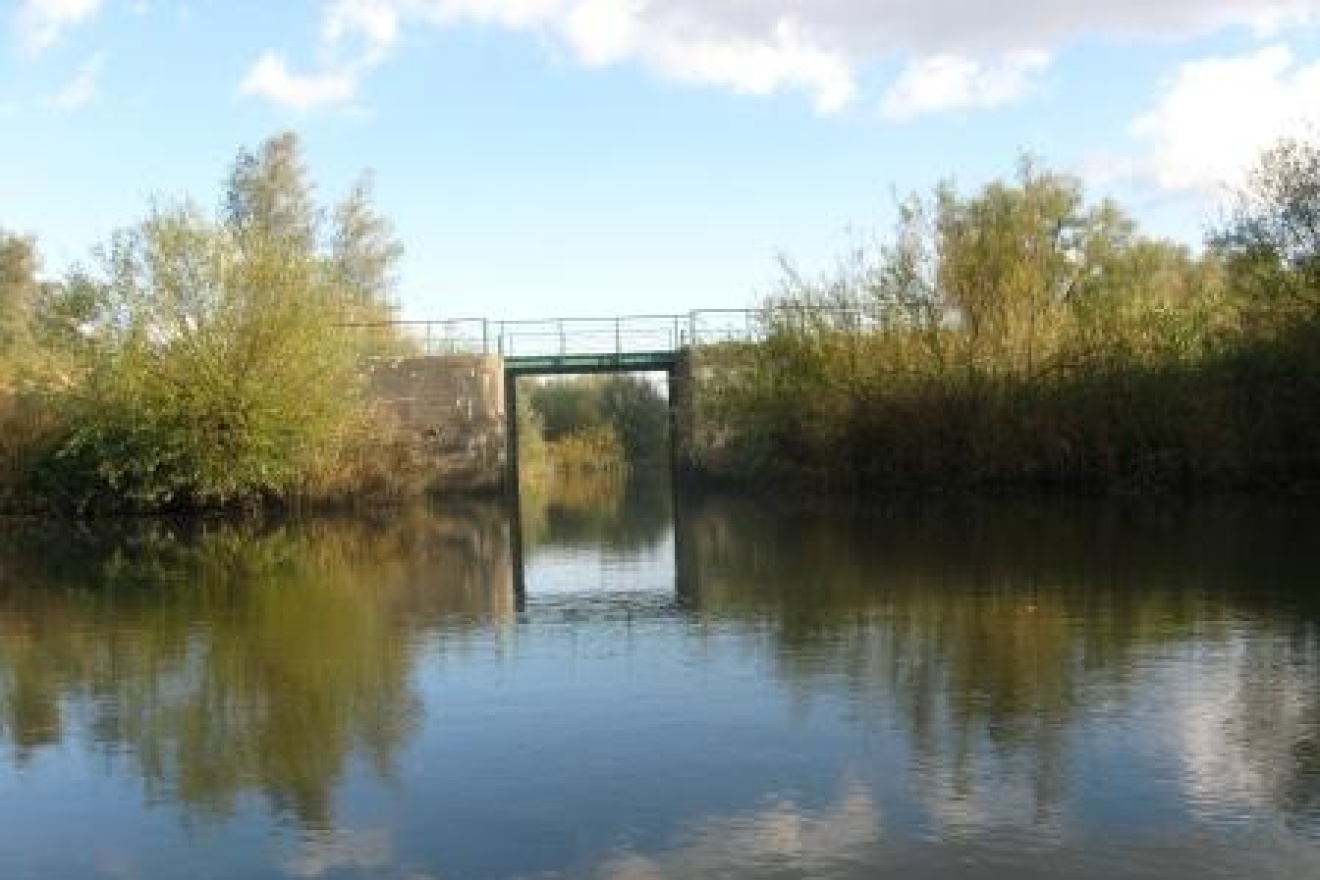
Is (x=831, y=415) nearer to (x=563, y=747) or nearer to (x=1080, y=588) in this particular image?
(x=1080, y=588)

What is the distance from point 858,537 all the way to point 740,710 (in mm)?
13360

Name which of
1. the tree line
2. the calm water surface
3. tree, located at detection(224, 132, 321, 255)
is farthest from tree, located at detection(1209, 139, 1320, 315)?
tree, located at detection(224, 132, 321, 255)

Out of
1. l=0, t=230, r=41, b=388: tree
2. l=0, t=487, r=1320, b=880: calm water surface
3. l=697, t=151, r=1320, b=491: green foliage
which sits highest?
l=0, t=230, r=41, b=388: tree

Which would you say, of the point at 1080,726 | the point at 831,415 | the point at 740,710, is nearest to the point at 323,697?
the point at 740,710

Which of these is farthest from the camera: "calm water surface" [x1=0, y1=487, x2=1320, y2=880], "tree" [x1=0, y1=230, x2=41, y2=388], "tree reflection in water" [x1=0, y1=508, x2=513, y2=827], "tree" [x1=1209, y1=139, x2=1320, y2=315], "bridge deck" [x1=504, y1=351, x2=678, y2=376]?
"tree" [x1=0, y1=230, x2=41, y2=388]

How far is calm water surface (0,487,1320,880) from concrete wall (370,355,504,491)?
2320cm

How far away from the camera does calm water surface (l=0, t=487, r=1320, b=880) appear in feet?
23.6

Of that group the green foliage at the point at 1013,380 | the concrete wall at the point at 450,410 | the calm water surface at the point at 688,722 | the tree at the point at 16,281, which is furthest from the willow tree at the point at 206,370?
the tree at the point at 16,281

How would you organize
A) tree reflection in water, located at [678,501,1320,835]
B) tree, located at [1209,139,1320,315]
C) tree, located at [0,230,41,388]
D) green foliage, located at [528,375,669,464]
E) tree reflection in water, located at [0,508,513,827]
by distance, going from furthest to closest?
green foliage, located at [528,375,669,464]
tree, located at [0,230,41,388]
tree, located at [1209,139,1320,315]
tree reflection in water, located at [0,508,513,827]
tree reflection in water, located at [678,501,1320,835]

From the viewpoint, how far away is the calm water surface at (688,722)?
23.6 feet

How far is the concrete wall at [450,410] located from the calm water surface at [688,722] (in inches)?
913

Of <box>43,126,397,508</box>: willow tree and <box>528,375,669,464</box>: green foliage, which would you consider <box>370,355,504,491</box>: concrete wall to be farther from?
<box>528,375,669,464</box>: green foliage

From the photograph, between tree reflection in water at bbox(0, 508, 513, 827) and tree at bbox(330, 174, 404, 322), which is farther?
tree at bbox(330, 174, 404, 322)

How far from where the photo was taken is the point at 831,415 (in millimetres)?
35312
